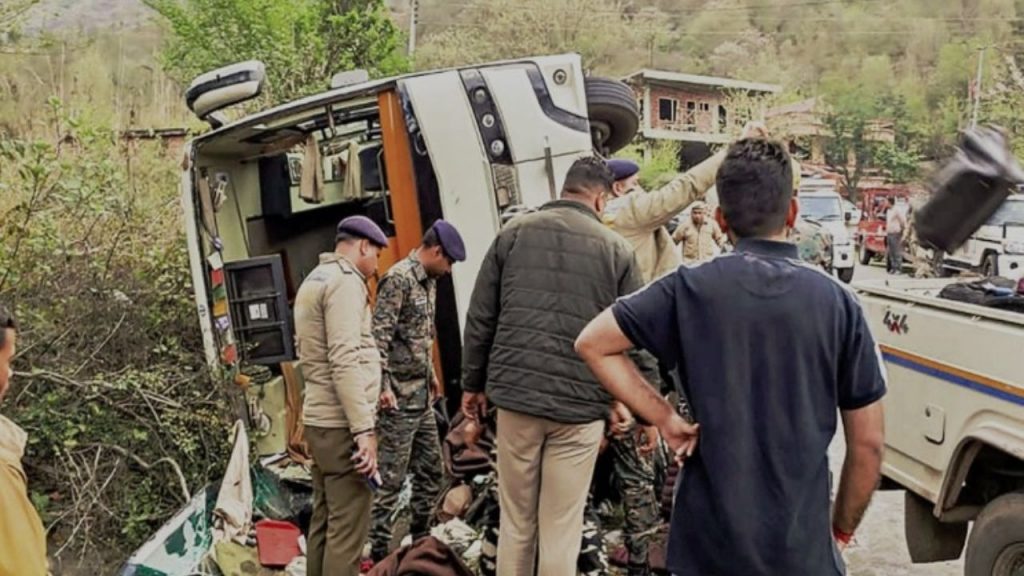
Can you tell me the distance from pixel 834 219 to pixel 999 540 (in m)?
16.7

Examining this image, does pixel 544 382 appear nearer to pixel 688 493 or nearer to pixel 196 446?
pixel 688 493

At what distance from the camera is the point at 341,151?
611 cm

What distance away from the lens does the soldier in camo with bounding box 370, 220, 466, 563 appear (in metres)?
4.37

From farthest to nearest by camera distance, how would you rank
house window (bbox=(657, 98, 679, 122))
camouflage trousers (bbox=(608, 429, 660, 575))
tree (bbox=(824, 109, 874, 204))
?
tree (bbox=(824, 109, 874, 204))
house window (bbox=(657, 98, 679, 122))
camouflage trousers (bbox=(608, 429, 660, 575))

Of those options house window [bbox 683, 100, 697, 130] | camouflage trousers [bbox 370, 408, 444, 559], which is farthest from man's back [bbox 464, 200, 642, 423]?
house window [bbox 683, 100, 697, 130]

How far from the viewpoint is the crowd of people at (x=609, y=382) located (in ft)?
7.02

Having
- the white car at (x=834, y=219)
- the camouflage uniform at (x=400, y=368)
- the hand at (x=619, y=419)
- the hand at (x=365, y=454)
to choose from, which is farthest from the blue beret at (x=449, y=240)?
the white car at (x=834, y=219)

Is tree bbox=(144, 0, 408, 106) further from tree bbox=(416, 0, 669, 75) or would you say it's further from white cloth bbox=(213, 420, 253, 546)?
tree bbox=(416, 0, 669, 75)

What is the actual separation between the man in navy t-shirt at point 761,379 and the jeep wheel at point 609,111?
382cm

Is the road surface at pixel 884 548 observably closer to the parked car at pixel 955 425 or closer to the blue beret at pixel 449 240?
the parked car at pixel 955 425

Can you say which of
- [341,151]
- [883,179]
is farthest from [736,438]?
[883,179]

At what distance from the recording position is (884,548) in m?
4.76

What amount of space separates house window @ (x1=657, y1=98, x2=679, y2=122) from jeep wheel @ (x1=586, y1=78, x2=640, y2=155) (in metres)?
34.7

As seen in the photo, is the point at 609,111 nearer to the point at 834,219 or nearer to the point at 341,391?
the point at 341,391
